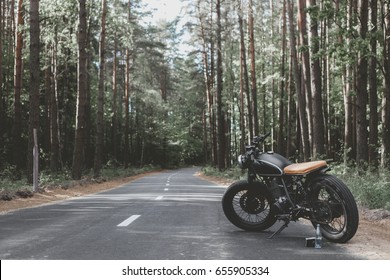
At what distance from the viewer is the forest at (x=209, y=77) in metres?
15.9

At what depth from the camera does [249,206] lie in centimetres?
654

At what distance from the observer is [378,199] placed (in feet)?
30.3

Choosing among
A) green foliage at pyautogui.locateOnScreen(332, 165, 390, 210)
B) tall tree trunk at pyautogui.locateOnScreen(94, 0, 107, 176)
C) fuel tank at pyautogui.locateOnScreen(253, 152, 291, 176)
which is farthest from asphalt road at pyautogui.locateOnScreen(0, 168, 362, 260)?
tall tree trunk at pyautogui.locateOnScreen(94, 0, 107, 176)

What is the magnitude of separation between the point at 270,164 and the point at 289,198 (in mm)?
574

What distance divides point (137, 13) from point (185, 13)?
7.34m

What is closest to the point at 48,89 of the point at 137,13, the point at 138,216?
the point at 137,13

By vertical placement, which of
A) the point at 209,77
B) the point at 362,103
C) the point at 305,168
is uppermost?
the point at 209,77

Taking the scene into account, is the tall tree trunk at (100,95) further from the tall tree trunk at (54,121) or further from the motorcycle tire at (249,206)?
the motorcycle tire at (249,206)

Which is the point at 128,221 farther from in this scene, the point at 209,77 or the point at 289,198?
the point at 209,77

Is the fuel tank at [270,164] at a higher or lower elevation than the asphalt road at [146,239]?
higher

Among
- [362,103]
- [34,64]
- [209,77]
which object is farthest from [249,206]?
[209,77]

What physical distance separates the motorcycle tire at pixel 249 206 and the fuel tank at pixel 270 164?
256 millimetres

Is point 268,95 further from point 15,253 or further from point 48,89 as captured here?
point 15,253

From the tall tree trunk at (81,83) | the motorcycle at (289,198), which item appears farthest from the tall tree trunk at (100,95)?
the motorcycle at (289,198)
